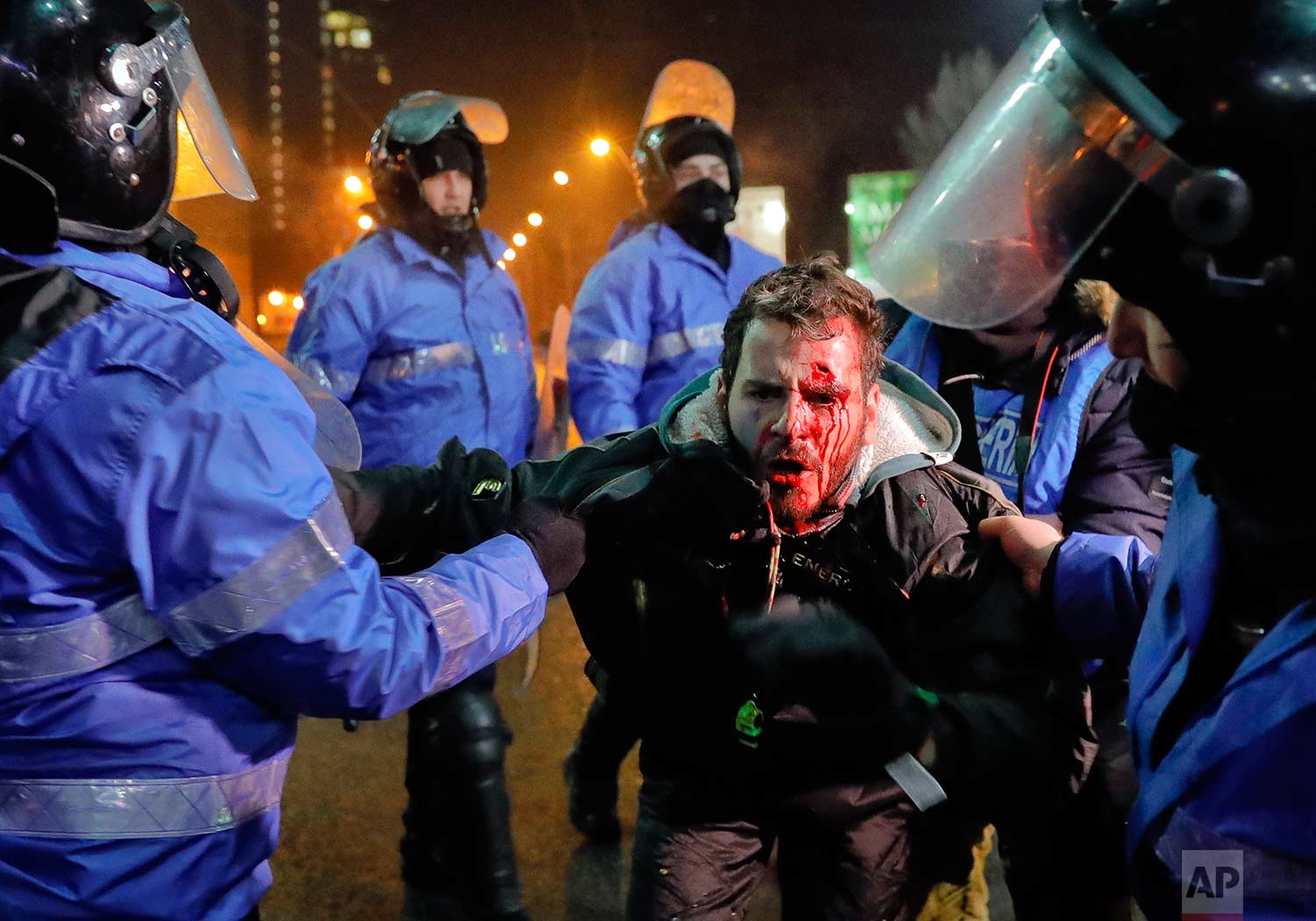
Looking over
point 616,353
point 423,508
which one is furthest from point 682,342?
point 423,508

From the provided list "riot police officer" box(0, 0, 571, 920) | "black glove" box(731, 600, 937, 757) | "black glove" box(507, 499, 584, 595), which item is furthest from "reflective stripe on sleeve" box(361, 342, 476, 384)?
"riot police officer" box(0, 0, 571, 920)

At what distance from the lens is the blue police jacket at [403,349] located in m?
3.75

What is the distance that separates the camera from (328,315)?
12.3ft

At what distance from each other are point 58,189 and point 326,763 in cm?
343

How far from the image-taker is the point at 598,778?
3.89 m

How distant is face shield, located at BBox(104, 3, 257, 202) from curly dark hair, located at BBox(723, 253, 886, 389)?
1103 millimetres

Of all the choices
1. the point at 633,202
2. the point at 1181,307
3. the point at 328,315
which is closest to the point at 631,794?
the point at 328,315

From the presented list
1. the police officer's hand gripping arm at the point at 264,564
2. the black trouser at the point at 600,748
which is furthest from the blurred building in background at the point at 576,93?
the police officer's hand gripping arm at the point at 264,564

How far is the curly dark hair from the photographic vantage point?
2.31m

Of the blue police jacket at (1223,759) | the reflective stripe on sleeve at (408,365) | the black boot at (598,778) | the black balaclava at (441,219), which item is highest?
the black balaclava at (441,219)

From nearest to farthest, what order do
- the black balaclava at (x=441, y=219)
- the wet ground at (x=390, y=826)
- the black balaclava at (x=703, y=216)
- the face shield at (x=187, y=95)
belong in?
1. the face shield at (x=187, y=95)
2. the wet ground at (x=390, y=826)
3. the black balaclava at (x=441, y=219)
4. the black balaclava at (x=703, y=216)

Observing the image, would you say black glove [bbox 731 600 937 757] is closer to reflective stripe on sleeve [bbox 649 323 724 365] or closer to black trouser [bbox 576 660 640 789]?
black trouser [bbox 576 660 640 789]

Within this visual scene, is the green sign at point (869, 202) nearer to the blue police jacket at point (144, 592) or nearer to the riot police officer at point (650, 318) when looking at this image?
the riot police officer at point (650, 318)

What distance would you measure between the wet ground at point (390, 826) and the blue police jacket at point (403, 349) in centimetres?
143
